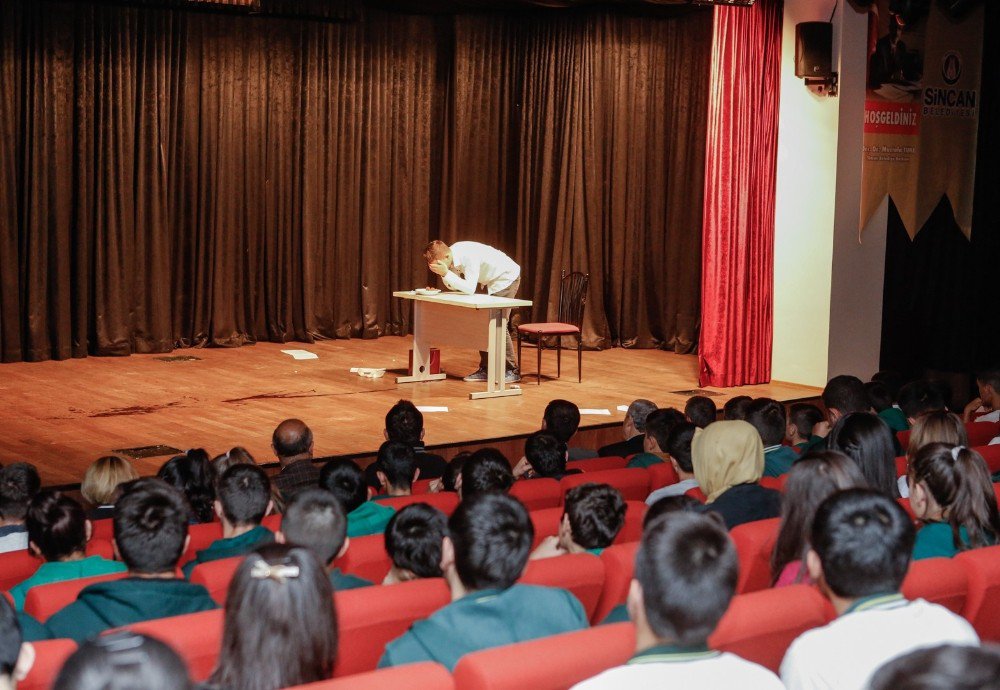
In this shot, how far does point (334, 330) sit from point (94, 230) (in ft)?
8.06

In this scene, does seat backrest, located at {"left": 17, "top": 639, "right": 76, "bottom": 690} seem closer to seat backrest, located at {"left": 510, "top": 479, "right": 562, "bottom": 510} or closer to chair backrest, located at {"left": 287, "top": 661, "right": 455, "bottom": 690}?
chair backrest, located at {"left": 287, "top": 661, "right": 455, "bottom": 690}

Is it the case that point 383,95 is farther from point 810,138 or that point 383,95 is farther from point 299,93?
point 810,138

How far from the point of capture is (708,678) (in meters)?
1.80

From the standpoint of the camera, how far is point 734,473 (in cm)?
373

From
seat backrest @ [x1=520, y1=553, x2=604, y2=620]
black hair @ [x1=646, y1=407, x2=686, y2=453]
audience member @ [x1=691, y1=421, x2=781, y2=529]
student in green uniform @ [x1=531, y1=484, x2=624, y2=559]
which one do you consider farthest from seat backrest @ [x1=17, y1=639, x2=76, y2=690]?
black hair @ [x1=646, y1=407, x2=686, y2=453]

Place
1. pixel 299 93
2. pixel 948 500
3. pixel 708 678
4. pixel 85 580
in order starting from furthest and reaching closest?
pixel 299 93 < pixel 948 500 < pixel 85 580 < pixel 708 678

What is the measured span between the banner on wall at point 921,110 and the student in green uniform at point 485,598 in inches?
267

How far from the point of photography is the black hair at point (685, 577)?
1861 millimetres

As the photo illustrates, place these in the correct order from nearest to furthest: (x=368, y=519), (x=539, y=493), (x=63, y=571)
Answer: (x=63, y=571) < (x=368, y=519) < (x=539, y=493)

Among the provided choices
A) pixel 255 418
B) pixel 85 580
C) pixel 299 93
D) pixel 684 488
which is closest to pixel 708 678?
pixel 85 580

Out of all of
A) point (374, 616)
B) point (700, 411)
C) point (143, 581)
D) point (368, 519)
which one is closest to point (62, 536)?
point (143, 581)

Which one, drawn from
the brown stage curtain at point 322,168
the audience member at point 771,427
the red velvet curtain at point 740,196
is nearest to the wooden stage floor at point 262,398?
the red velvet curtain at point 740,196

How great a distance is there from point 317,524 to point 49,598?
24.0 inches

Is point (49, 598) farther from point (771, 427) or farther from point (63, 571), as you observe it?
point (771, 427)
